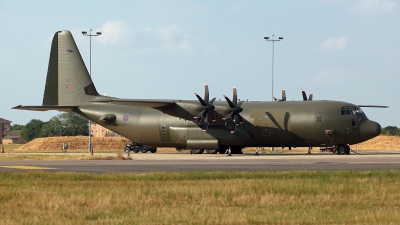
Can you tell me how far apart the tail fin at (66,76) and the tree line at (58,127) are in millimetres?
91219

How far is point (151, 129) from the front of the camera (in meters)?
51.2

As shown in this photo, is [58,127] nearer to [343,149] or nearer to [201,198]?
[343,149]

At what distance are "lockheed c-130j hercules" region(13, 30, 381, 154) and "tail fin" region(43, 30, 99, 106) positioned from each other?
0.31 feet

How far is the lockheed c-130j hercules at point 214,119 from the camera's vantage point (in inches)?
1800

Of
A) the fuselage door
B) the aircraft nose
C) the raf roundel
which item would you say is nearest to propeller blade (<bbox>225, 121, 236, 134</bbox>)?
the fuselage door

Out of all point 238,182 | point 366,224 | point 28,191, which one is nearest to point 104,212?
point 28,191

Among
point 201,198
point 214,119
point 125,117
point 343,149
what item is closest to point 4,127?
point 125,117

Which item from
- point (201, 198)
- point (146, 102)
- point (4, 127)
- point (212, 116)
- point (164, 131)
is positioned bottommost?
point (201, 198)

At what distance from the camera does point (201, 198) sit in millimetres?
16953

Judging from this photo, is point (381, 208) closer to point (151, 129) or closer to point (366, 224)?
point (366, 224)

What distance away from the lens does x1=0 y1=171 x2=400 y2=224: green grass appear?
43.8 feet

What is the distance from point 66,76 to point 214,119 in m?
16.1

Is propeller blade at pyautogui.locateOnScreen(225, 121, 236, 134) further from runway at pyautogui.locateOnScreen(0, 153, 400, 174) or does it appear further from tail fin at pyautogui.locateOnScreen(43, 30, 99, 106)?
tail fin at pyautogui.locateOnScreen(43, 30, 99, 106)

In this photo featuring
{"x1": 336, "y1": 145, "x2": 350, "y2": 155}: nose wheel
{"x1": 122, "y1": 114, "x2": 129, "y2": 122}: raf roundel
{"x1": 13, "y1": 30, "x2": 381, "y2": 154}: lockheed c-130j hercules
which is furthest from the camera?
{"x1": 122, "y1": 114, "x2": 129, "y2": 122}: raf roundel
